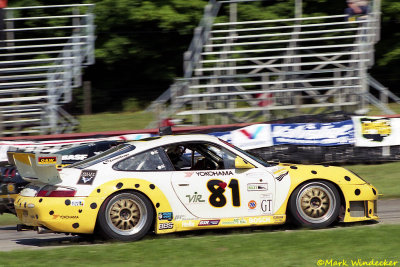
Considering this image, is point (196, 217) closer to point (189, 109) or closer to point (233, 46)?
point (189, 109)

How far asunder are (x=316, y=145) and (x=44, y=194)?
8472 millimetres

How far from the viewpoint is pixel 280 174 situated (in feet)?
26.1

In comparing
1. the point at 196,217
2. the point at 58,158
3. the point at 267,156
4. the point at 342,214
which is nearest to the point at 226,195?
the point at 196,217

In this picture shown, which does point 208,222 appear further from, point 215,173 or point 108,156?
point 108,156

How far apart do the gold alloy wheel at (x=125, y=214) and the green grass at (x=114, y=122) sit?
9946mm

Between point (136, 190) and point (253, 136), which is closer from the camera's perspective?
point (136, 190)

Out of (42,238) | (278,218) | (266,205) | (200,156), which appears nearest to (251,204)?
(266,205)

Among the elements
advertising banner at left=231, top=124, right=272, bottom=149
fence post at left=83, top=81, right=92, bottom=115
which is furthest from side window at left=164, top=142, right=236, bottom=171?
fence post at left=83, top=81, right=92, bottom=115

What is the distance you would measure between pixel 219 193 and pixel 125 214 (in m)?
1.12

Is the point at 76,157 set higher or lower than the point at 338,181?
higher

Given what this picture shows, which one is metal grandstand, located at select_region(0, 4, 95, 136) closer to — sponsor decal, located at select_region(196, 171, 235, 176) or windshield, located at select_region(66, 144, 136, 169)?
windshield, located at select_region(66, 144, 136, 169)

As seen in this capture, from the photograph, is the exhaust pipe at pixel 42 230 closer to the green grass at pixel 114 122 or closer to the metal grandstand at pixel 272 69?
the metal grandstand at pixel 272 69

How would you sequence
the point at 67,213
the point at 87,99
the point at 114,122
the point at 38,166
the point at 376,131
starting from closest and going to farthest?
the point at 67,213 → the point at 38,166 → the point at 376,131 → the point at 114,122 → the point at 87,99

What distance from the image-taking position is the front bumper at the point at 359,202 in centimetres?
800
